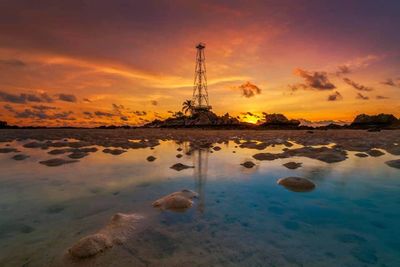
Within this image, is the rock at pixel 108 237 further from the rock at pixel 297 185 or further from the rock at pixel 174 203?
the rock at pixel 297 185

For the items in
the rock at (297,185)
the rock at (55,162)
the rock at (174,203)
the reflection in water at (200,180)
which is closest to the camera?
the rock at (174,203)

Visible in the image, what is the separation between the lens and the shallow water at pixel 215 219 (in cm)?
428

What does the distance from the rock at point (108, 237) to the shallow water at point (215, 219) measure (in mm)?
185

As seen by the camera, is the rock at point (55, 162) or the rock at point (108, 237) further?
the rock at point (55, 162)

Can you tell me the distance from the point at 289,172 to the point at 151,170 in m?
6.69

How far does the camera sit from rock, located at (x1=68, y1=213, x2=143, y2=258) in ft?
14.0

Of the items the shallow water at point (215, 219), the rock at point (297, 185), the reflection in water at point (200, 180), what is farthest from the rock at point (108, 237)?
the rock at point (297, 185)

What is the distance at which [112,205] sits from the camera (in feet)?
23.4

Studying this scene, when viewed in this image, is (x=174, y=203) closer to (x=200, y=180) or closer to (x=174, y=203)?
(x=174, y=203)

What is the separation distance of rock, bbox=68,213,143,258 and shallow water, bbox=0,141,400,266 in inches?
7.3

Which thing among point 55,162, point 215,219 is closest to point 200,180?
point 215,219

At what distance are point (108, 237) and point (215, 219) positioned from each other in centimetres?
244

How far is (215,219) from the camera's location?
6.03 m

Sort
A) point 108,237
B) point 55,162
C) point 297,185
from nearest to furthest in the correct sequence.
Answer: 1. point 108,237
2. point 297,185
3. point 55,162
